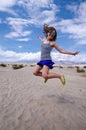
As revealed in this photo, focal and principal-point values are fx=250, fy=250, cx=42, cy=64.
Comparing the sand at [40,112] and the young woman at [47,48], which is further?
the young woman at [47,48]

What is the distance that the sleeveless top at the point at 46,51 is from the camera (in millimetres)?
6488

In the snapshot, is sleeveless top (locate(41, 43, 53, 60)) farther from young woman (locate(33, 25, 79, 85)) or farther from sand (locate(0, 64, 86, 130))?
sand (locate(0, 64, 86, 130))

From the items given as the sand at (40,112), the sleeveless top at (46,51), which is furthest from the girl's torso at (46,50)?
the sand at (40,112)

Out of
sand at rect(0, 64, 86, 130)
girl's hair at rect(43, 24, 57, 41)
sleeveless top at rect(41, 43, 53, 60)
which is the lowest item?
sand at rect(0, 64, 86, 130)

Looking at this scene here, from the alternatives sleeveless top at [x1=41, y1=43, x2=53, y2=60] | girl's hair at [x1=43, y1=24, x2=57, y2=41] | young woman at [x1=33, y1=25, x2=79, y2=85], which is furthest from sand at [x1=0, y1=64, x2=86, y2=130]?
girl's hair at [x1=43, y1=24, x2=57, y2=41]

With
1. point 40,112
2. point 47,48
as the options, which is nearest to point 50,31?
point 47,48

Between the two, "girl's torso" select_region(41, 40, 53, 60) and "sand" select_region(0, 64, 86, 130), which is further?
"girl's torso" select_region(41, 40, 53, 60)

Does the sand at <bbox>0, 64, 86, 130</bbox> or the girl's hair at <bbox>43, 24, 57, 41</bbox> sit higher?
the girl's hair at <bbox>43, 24, 57, 41</bbox>

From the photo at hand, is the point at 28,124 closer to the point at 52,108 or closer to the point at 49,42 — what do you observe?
the point at 52,108

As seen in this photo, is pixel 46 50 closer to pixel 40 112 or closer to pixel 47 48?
pixel 47 48

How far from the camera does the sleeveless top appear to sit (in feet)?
21.3

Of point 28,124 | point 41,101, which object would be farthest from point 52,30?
point 28,124

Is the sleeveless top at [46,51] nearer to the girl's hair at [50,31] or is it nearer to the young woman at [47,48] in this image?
the young woman at [47,48]

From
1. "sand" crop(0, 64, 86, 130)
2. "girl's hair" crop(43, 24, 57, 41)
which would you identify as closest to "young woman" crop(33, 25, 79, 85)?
"girl's hair" crop(43, 24, 57, 41)
